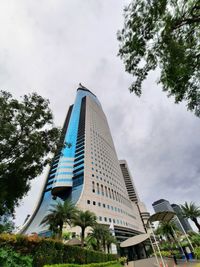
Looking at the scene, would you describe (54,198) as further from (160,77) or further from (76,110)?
(160,77)

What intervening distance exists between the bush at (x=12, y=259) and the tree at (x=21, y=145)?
5294 mm

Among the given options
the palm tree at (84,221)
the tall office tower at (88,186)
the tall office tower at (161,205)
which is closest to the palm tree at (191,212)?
the palm tree at (84,221)

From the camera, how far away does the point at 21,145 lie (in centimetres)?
1407

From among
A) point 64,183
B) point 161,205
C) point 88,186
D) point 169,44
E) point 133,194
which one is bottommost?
point 169,44

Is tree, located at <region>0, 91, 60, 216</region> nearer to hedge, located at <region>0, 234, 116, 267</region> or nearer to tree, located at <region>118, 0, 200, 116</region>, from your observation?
hedge, located at <region>0, 234, 116, 267</region>

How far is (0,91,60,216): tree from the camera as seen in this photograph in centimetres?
1330

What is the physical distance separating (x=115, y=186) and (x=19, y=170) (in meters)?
62.4

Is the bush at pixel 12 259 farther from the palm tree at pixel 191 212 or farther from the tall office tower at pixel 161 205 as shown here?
the tall office tower at pixel 161 205

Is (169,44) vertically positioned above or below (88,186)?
below

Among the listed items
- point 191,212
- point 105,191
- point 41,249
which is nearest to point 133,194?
point 105,191

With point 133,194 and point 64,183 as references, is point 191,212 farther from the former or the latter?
point 133,194

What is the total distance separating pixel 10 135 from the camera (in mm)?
13297

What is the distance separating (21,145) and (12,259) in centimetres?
848

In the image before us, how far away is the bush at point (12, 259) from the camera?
7.65m
